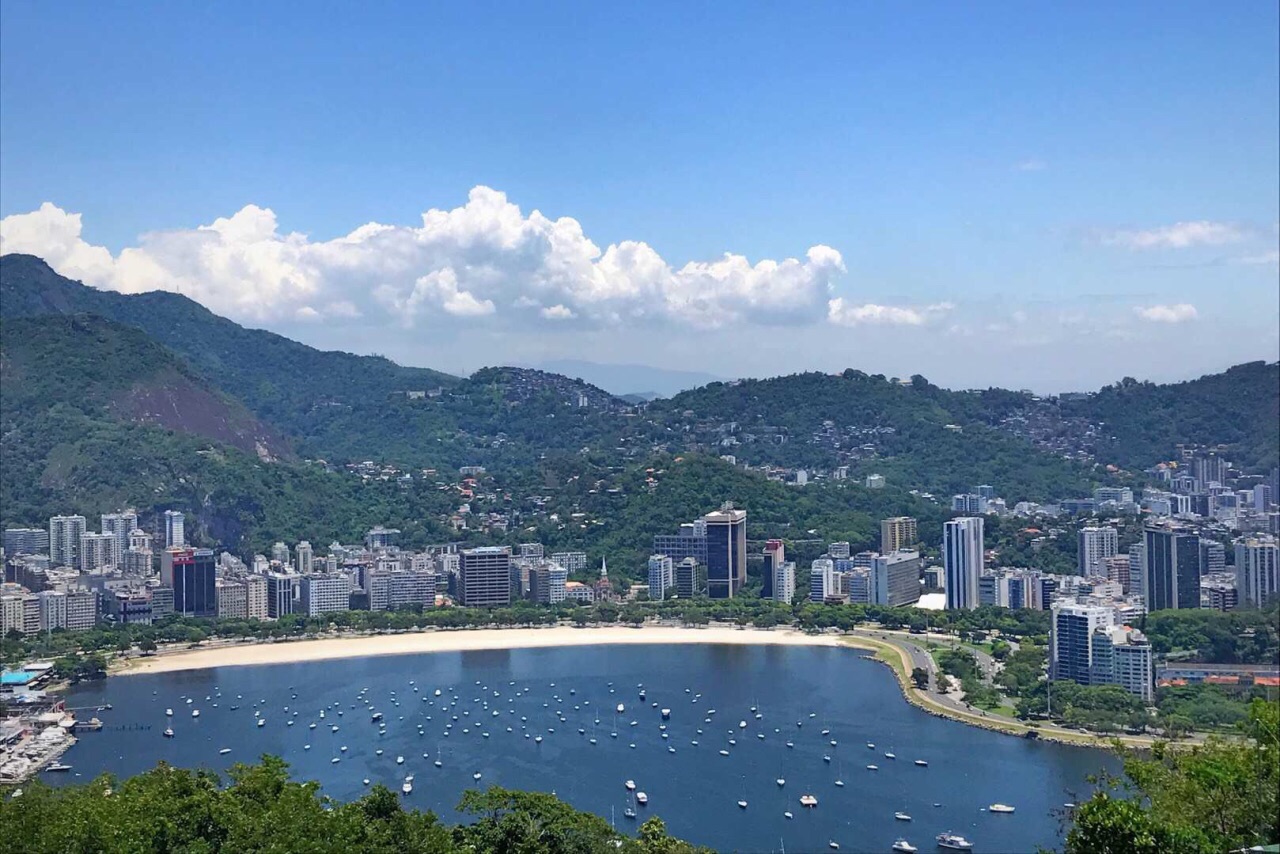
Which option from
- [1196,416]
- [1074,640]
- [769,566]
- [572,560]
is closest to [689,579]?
[769,566]

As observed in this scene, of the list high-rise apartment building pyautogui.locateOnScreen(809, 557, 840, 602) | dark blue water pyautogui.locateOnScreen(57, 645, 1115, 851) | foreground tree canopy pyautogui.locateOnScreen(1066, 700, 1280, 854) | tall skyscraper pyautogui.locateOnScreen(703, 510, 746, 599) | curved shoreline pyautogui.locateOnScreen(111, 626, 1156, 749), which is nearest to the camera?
foreground tree canopy pyautogui.locateOnScreen(1066, 700, 1280, 854)

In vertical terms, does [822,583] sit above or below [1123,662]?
above

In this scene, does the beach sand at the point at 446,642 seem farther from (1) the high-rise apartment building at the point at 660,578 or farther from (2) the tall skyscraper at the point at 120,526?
(2) the tall skyscraper at the point at 120,526

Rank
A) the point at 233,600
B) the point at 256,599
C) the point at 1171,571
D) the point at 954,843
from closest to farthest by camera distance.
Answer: the point at 954,843 < the point at 1171,571 < the point at 233,600 < the point at 256,599

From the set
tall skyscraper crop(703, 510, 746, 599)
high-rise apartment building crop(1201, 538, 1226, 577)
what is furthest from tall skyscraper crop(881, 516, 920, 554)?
high-rise apartment building crop(1201, 538, 1226, 577)

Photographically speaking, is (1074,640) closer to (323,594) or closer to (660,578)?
(660,578)

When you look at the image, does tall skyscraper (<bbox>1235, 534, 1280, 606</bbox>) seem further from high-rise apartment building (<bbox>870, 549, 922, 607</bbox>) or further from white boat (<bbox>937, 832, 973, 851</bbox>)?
white boat (<bbox>937, 832, 973, 851</bbox>)
